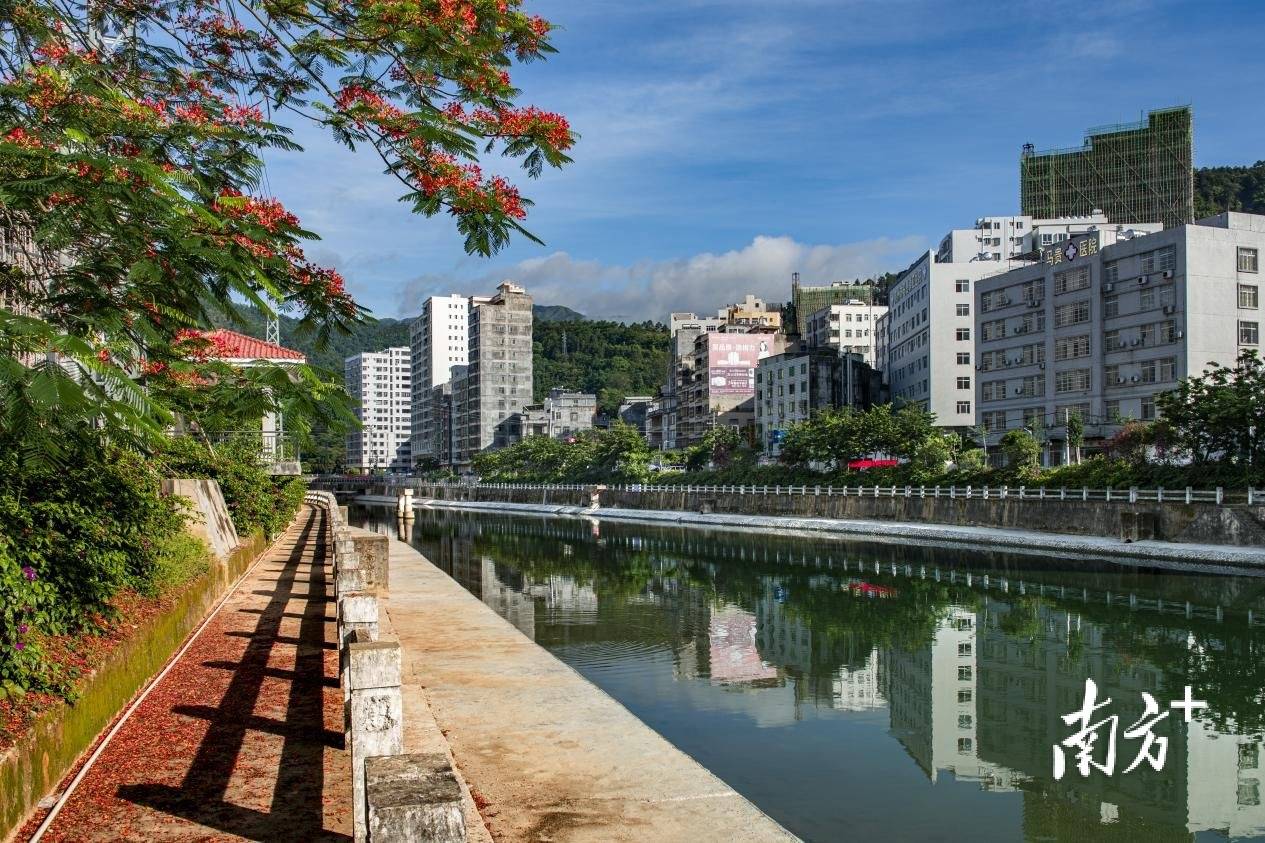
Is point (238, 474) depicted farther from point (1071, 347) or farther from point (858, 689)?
point (1071, 347)

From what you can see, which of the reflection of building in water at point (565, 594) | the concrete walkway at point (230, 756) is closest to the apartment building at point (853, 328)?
the reflection of building in water at point (565, 594)

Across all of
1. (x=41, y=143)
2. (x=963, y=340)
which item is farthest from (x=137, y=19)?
(x=963, y=340)

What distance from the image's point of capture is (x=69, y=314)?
759cm

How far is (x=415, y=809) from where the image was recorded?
12.9 ft

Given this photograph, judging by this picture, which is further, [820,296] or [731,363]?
[820,296]

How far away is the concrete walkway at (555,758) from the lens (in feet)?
25.3

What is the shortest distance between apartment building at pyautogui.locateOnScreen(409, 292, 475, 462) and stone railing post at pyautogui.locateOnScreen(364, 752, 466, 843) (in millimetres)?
181748

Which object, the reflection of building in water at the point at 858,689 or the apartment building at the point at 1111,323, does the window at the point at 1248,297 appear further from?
the reflection of building in water at the point at 858,689

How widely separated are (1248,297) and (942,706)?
49292mm

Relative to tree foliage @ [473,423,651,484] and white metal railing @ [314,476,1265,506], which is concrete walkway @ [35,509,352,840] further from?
tree foliage @ [473,423,651,484]

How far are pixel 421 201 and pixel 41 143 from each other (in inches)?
109

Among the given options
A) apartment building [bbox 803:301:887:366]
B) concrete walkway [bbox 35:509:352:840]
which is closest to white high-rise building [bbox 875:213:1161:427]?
apartment building [bbox 803:301:887:366]

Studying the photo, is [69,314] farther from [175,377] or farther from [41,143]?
[175,377]

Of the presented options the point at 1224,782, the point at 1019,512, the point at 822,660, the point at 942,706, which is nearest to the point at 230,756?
the point at 1224,782
